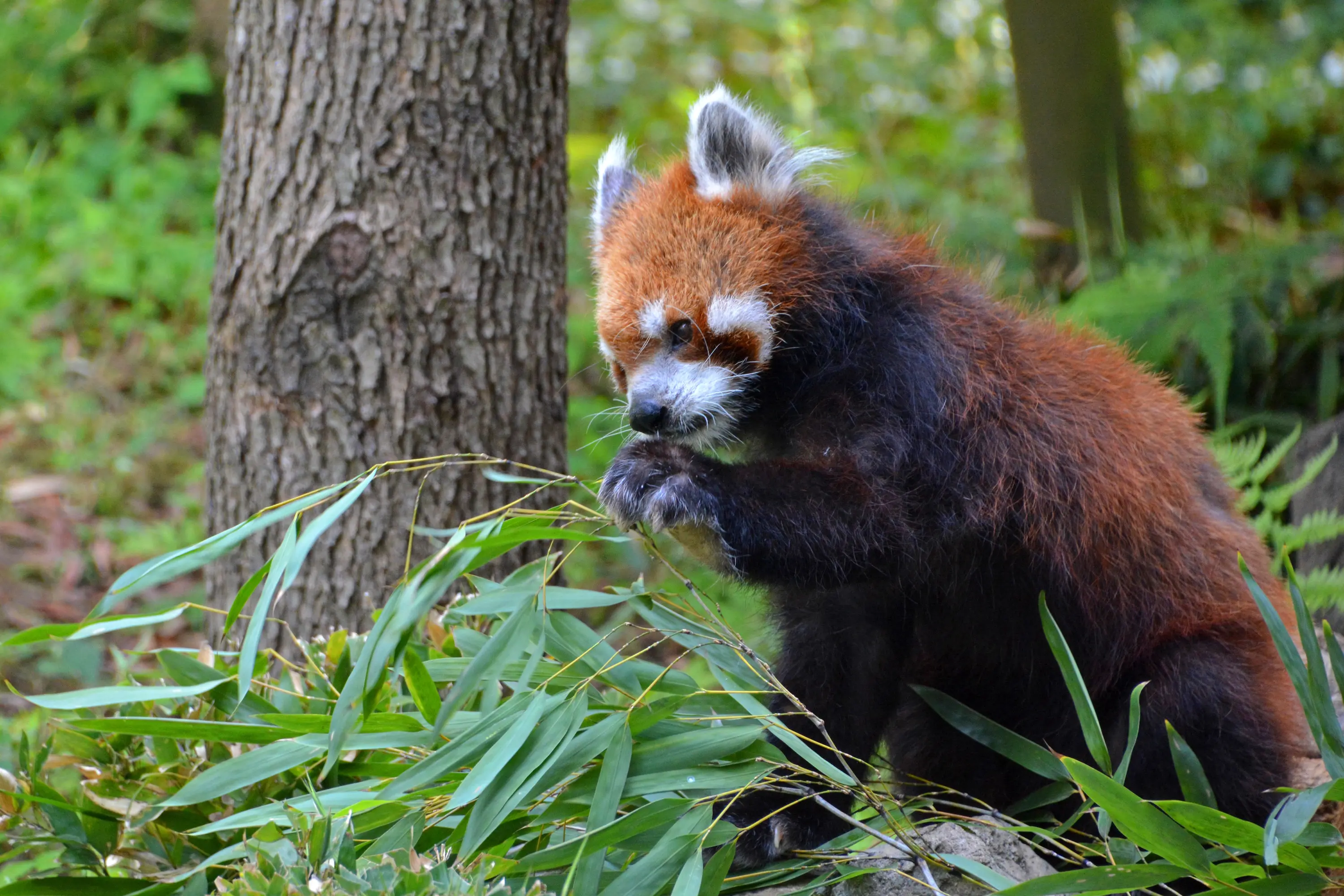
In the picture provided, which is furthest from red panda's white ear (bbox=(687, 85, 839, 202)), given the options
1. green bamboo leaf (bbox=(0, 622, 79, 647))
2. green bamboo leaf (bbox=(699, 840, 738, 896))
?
green bamboo leaf (bbox=(0, 622, 79, 647))

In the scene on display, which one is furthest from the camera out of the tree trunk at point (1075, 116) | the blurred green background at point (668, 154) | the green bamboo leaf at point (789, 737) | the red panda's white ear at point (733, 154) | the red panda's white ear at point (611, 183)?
the tree trunk at point (1075, 116)

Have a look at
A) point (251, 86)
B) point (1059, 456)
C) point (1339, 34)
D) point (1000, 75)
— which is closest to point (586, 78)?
point (1000, 75)

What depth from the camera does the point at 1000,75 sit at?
9.12 meters

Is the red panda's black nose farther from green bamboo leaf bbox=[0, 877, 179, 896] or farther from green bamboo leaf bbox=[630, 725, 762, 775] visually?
green bamboo leaf bbox=[0, 877, 179, 896]

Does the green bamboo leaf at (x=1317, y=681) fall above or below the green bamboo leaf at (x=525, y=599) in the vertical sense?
below

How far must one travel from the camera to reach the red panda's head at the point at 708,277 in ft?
8.59

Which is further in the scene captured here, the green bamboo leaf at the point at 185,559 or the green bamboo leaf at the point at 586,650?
the green bamboo leaf at the point at 586,650

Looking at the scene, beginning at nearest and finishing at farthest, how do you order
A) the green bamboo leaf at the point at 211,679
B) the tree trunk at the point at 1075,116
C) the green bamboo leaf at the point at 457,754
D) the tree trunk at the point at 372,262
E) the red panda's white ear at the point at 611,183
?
the green bamboo leaf at the point at 457,754 → the green bamboo leaf at the point at 211,679 → the red panda's white ear at the point at 611,183 → the tree trunk at the point at 372,262 → the tree trunk at the point at 1075,116

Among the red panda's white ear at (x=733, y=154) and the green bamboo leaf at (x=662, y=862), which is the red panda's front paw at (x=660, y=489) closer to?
the green bamboo leaf at (x=662, y=862)

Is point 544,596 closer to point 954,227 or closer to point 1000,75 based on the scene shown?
point 954,227

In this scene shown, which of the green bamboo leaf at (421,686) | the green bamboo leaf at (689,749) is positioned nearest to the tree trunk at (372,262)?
the green bamboo leaf at (421,686)

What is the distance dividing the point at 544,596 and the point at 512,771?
0.34 metres

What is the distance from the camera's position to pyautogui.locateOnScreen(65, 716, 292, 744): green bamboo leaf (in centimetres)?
231

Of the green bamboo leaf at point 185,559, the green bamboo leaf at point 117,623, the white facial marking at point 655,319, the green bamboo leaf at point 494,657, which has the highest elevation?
the white facial marking at point 655,319
